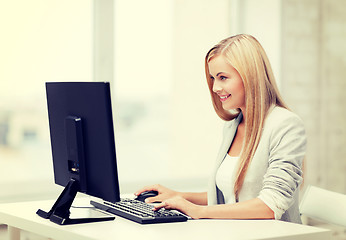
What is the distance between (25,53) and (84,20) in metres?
0.41

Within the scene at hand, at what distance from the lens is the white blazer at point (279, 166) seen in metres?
1.96

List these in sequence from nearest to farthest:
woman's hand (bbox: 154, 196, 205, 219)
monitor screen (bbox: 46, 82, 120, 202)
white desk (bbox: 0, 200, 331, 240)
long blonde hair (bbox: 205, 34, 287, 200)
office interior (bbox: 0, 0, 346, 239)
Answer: white desk (bbox: 0, 200, 331, 240)
monitor screen (bbox: 46, 82, 120, 202)
woman's hand (bbox: 154, 196, 205, 219)
long blonde hair (bbox: 205, 34, 287, 200)
office interior (bbox: 0, 0, 346, 239)

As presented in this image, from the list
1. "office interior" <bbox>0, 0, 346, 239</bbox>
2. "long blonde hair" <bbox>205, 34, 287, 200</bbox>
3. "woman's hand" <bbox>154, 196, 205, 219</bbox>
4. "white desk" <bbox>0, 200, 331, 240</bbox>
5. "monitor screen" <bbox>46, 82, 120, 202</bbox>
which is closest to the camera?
"white desk" <bbox>0, 200, 331, 240</bbox>

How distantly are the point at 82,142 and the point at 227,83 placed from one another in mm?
625

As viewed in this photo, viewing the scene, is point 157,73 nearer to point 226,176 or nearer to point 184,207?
point 226,176

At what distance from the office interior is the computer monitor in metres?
1.28

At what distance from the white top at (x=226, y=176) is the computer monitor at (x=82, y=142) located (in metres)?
0.53

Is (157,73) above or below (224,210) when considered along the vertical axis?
above

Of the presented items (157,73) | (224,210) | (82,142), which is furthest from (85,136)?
Answer: (157,73)

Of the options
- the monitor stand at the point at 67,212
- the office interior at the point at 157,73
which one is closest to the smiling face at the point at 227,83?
the monitor stand at the point at 67,212

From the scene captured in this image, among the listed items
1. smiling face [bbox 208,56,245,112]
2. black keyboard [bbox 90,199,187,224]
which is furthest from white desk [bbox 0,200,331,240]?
smiling face [bbox 208,56,245,112]

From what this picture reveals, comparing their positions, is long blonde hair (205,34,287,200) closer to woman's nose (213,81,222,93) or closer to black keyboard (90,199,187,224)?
woman's nose (213,81,222,93)

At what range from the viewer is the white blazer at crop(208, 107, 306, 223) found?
6.45ft

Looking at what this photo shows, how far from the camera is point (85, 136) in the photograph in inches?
73.1
